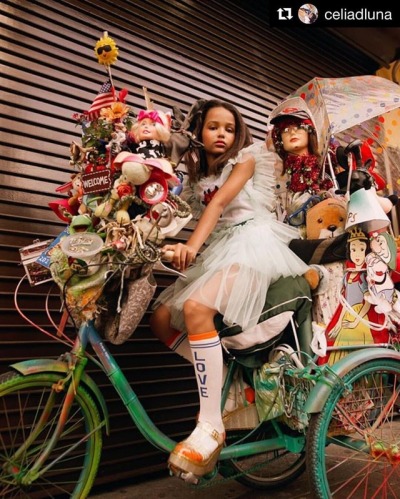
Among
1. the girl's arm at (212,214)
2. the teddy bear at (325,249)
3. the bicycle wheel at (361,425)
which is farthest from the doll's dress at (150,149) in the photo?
the bicycle wheel at (361,425)

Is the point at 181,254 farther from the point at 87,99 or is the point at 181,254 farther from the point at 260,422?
the point at 87,99

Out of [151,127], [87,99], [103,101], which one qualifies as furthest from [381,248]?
[87,99]

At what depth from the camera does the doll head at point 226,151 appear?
8.56ft

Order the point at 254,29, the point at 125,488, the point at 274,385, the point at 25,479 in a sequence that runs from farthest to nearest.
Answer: the point at 254,29
the point at 125,488
the point at 274,385
the point at 25,479

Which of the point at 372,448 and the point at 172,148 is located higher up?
the point at 172,148

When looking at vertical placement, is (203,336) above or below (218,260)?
below

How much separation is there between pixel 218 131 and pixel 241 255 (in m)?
0.83

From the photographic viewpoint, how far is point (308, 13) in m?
4.60

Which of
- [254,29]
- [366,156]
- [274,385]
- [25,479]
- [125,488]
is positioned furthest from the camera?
[254,29]

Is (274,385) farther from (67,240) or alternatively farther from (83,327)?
(67,240)

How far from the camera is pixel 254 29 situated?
4.49m

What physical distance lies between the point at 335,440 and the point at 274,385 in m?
0.37

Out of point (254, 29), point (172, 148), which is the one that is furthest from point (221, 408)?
point (254, 29)

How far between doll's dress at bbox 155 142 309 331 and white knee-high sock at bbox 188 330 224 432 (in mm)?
144
